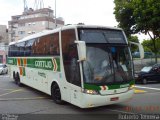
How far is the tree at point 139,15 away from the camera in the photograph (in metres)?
29.2

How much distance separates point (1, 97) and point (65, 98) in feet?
14.6

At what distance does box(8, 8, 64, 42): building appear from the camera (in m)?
91.9

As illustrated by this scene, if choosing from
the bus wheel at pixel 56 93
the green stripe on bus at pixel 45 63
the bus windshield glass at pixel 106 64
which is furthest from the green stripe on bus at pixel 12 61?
the bus windshield glass at pixel 106 64

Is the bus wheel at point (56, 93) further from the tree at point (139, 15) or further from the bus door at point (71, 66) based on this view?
the tree at point (139, 15)

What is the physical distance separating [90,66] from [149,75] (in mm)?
13771

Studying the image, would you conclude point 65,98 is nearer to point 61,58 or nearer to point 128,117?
point 61,58

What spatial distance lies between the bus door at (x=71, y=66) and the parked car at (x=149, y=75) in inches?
477

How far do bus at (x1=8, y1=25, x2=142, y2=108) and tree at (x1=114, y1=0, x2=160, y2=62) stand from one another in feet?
61.4

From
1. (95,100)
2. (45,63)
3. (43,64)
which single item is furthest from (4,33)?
(95,100)

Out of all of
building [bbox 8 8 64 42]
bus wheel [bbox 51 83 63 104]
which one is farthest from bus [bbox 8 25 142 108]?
building [bbox 8 8 64 42]

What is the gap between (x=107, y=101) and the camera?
396 inches

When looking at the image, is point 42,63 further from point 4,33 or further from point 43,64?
point 4,33

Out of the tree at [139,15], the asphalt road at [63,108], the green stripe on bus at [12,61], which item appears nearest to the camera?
the asphalt road at [63,108]

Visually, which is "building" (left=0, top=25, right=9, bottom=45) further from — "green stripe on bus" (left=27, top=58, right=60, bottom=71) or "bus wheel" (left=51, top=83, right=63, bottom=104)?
"bus wheel" (left=51, top=83, right=63, bottom=104)
